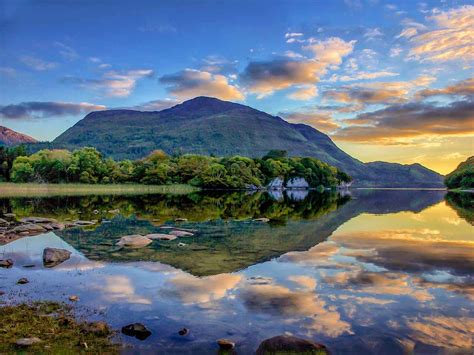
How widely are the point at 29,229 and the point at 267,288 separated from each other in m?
26.3

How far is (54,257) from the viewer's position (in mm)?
23781

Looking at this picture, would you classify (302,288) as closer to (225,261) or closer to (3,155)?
(225,261)

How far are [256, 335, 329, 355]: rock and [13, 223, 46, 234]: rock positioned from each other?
2986 centimetres

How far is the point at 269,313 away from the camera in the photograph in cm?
1500

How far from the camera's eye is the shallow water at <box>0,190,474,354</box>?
12.9 meters

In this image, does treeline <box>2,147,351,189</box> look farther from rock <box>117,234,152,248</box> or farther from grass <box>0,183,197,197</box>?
rock <box>117,234,152,248</box>

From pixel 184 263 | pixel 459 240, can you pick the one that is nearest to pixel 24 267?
pixel 184 263

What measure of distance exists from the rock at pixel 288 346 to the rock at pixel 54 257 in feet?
52.8

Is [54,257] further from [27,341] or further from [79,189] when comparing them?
[79,189]

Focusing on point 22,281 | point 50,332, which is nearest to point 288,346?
point 50,332

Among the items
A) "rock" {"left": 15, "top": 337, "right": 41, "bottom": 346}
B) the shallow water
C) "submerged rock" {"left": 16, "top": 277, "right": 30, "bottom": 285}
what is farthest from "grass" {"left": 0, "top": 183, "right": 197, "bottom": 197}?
"rock" {"left": 15, "top": 337, "right": 41, "bottom": 346}

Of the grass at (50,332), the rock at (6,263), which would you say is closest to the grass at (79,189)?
the rock at (6,263)

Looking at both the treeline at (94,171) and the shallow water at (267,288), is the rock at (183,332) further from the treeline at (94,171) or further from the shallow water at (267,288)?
the treeline at (94,171)

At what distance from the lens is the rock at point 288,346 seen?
37.3 feet
